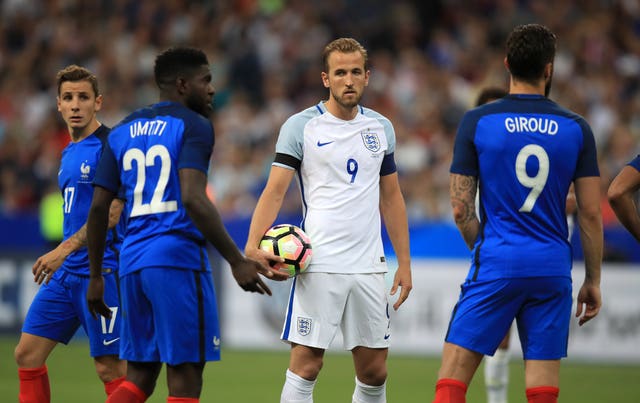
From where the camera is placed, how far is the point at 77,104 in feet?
23.5

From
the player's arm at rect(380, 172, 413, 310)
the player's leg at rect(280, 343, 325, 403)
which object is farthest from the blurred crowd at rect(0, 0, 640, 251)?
the player's leg at rect(280, 343, 325, 403)

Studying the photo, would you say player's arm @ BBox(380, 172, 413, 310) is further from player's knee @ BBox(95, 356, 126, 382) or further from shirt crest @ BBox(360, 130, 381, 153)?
player's knee @ BBox(95, 356, 126, 382)

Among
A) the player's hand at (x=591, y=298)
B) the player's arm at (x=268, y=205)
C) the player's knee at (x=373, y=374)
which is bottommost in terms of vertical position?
the player's knee at (x=373, y=374)

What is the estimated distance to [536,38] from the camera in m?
5.60

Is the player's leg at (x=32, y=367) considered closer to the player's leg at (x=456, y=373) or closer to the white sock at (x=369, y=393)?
the white sock at (x=369, y=393)

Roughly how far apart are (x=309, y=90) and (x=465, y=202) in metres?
12.3

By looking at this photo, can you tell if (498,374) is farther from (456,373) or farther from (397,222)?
(456,373)

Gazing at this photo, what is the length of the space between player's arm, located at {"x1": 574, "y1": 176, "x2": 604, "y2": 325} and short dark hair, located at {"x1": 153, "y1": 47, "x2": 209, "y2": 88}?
89.2 inches

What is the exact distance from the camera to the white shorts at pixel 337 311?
6.46 m

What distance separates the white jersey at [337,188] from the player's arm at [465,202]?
907mm

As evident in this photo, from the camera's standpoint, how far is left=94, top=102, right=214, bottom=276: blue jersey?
226 inches

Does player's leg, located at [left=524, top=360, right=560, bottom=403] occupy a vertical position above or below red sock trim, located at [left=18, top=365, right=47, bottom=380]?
above

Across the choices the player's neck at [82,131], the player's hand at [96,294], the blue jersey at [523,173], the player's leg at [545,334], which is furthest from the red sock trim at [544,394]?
the player's neck at [82,131]

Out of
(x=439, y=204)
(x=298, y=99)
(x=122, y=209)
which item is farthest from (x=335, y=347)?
(x=122, y=209)
